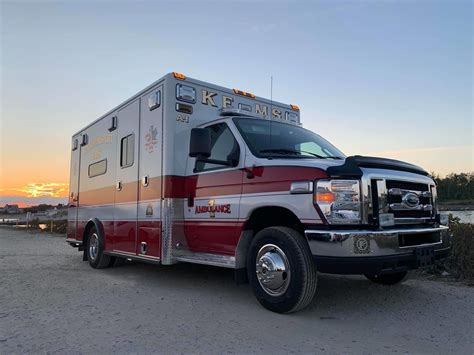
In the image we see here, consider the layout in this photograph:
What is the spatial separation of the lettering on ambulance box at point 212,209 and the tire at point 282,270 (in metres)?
0.73

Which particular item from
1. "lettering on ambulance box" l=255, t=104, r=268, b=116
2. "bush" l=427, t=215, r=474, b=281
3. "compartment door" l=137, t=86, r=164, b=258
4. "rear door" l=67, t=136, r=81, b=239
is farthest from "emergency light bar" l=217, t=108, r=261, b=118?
"rear door" l=67, t=136, r=81, b=239

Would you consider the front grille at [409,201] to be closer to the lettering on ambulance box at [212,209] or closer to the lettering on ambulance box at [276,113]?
the lettering on ambulance box at [212,209]

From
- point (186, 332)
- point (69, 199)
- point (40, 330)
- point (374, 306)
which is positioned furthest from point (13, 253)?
point (374, 306)

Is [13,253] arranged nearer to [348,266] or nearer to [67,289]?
[67,289]

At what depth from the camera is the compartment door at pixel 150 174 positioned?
6.57m

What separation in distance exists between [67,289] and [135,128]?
287cm

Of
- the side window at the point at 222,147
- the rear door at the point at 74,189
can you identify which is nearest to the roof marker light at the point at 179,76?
the side window at the point at 222,147

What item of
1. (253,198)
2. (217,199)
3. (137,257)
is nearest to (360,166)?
(253,198)

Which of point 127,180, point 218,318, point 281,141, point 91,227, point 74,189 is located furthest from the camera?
point 74,189

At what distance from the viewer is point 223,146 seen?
586 centimetres

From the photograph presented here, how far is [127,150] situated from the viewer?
25.7ft

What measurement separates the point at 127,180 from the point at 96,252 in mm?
1978

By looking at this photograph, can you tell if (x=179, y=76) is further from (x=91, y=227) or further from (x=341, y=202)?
(x=91, y=227)

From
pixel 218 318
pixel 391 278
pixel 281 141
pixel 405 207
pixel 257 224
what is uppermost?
pixel 281 141
